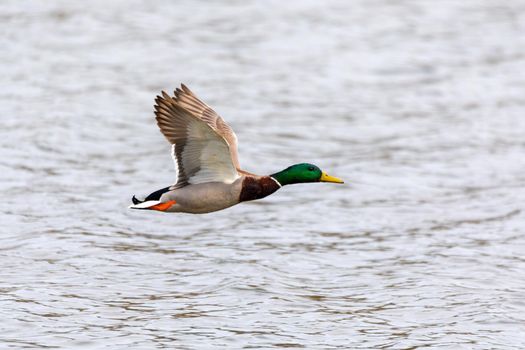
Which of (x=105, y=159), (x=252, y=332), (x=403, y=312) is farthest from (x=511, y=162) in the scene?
(x=252, y=332)

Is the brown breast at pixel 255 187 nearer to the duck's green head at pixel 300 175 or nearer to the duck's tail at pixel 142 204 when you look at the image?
Result: the duck's green head at pixel 300 175

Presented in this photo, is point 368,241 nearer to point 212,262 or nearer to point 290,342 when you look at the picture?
point 212,262

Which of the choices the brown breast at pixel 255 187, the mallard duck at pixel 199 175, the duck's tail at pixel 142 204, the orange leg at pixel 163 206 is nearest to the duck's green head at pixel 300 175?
the mallard duck at pixel 199 175

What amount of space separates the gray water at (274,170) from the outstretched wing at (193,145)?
3.83 feet

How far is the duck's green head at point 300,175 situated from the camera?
11023 mm

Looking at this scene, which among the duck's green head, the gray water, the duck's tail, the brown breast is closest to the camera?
the duck's tail

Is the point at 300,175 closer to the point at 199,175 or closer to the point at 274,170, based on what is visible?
the point at 199,175

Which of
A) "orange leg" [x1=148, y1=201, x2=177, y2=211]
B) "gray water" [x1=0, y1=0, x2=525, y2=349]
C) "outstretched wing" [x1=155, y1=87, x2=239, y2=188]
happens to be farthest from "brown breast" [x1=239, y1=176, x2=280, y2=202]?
"gray water" [x1=0, y1=0, x2=525, y2=349]

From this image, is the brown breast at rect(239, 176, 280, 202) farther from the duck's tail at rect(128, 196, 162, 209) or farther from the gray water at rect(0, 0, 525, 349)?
the gray water at rect(0, 0, 525, 349)

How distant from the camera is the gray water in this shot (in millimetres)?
10812

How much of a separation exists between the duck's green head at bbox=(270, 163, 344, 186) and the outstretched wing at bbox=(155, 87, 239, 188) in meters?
0.51

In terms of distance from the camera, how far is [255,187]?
34.9 ft

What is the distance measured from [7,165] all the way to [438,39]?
10.5 metres

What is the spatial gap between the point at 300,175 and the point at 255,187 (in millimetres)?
620
